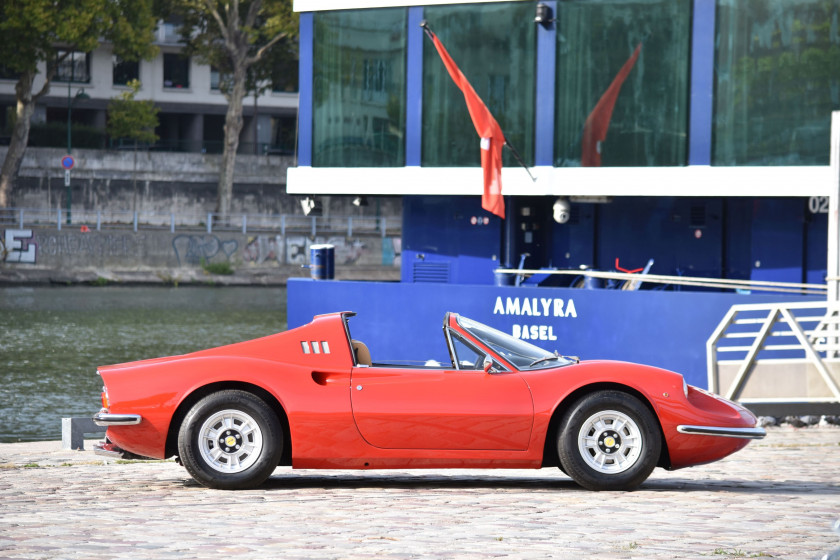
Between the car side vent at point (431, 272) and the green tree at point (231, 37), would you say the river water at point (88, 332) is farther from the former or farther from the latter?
the green tree at point (231, 37)

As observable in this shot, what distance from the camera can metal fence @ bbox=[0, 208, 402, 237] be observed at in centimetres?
4872

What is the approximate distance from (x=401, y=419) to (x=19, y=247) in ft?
137

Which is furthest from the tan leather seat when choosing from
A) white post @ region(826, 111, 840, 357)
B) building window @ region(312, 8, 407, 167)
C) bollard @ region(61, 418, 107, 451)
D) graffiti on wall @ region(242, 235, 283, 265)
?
graffiti on wall @ region(242, 235, 283, 265)

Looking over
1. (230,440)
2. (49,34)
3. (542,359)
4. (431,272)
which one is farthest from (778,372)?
(49,34)

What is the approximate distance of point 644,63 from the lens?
16594 mm

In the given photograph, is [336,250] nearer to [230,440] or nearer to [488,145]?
[488,145]

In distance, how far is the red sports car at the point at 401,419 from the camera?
784 centimetres

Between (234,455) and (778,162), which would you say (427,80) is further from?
(234,455)

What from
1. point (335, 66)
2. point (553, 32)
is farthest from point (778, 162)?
point (335, 66)

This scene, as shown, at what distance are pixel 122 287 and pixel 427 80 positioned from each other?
31.1m

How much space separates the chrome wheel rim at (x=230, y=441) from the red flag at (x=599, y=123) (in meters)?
10.1

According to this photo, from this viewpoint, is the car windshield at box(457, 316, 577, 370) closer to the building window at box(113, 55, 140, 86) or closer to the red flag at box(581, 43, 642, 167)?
the red flag at box(581, 43, 642, 167)

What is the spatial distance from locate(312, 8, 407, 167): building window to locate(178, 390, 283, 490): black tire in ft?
34.0

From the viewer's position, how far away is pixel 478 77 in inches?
687
